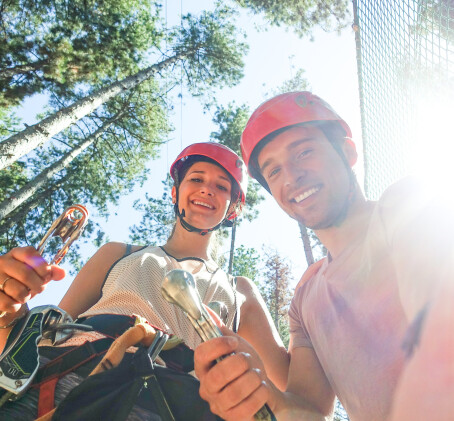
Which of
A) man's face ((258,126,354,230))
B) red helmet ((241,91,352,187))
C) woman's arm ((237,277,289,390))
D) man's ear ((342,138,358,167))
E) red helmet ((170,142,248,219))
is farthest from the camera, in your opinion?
red helmet ((170,142,248,219))

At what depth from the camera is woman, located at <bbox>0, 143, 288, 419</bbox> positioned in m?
1.71

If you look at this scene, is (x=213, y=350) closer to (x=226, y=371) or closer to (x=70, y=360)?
(x=226, y=371)

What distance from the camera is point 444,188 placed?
1508 mm

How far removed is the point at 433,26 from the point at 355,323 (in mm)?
2423

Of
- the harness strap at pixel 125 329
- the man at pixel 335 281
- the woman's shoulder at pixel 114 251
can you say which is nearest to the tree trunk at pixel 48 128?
the woman's shoulder at pixel 114 251

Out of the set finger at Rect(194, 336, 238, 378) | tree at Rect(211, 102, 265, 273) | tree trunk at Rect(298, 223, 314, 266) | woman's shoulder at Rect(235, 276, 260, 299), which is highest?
tree at Rect(211, 102, 265, 273)

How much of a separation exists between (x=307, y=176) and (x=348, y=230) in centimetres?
48

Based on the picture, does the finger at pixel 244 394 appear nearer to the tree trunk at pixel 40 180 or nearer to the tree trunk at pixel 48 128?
the tree trunk at pixel 48 128

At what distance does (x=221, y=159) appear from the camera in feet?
A: 11.5

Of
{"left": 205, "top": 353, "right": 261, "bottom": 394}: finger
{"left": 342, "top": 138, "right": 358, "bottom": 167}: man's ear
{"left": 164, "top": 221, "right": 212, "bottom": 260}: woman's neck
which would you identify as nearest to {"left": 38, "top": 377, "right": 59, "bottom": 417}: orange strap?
{"left": 205, "top": 353, "right": 261, "bottom": 394}: finger

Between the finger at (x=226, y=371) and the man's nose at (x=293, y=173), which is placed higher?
the man's nose at (x=293, y=173)

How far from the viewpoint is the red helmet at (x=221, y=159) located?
3520 mm

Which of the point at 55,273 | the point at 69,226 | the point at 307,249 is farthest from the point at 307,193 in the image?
the point at 307,249

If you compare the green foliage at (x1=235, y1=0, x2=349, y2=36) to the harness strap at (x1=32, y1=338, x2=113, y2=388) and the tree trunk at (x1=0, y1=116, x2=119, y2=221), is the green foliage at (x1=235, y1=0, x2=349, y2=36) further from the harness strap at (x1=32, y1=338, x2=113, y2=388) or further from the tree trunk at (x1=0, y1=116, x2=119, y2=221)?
the harness strap at (x1=32, y1=338, x2=113, y2=388)
